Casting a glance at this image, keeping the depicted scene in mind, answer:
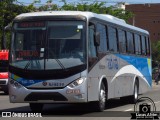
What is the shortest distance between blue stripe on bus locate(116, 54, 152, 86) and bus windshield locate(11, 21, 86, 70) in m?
3.89

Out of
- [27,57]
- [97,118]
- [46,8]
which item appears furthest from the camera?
[46,8]

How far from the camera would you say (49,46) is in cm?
1589

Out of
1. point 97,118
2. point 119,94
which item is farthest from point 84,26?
point 119,94

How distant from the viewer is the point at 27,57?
628 inches

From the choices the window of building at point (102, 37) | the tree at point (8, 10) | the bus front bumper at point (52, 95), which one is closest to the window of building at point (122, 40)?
the window of building at point (102, 37)

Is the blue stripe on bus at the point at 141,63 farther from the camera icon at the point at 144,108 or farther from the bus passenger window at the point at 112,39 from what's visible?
the camera icon at the point at 144,108

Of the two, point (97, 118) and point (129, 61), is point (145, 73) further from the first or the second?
point (97, 118)

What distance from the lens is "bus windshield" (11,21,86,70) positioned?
15695mm

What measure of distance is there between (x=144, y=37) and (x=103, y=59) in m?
7.73

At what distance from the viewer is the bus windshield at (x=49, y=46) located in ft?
51.5

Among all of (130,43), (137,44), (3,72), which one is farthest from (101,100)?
(3,72)

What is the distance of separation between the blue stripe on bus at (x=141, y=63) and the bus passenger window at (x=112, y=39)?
49 cm

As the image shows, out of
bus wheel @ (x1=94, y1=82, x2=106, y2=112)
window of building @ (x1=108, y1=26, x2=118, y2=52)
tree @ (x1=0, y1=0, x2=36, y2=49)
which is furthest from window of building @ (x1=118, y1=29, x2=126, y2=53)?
tree @ (x1=0, y1=0, x2=36, y2=49)

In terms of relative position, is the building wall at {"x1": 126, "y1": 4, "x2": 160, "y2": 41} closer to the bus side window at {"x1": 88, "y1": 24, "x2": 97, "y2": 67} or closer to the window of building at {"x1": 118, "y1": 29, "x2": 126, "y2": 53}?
the window of building at {"x1": 118, "y1": 29, "x2": 126, "y2": 53}
